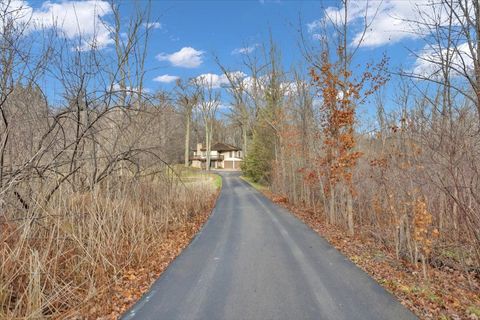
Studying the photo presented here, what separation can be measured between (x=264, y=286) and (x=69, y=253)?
3.35 m

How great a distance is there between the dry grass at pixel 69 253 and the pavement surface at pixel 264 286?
2.67ft

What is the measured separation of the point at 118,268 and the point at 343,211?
7.39 metres

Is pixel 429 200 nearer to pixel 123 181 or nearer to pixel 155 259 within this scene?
pixel 155 259

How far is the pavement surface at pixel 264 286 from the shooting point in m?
4.22

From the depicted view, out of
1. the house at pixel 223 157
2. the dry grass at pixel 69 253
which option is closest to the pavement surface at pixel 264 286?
the dry grass at pixel 69 253

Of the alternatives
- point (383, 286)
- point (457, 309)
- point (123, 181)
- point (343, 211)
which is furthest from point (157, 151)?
point (457, 309)

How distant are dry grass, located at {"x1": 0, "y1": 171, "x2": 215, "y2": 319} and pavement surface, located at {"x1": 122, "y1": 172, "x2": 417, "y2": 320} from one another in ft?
2.67

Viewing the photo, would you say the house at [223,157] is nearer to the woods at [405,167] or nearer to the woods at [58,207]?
the woods at [405,167]

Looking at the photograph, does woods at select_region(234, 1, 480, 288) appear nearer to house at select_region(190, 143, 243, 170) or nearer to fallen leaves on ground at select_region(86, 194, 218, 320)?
fallen leaves on ground at select_region(86, 194, 218, 320)

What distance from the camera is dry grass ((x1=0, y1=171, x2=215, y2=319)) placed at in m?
3.94

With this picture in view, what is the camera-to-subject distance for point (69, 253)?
16.7ft

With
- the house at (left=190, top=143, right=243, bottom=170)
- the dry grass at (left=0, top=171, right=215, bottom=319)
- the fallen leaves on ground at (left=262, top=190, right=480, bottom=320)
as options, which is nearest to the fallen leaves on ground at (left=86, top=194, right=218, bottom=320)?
the dry grass at (left=0, top=171, right=215, bottom=319)

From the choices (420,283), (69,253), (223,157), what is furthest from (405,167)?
(223,157)

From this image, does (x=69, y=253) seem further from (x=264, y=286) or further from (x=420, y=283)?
(x=420, y=283)
